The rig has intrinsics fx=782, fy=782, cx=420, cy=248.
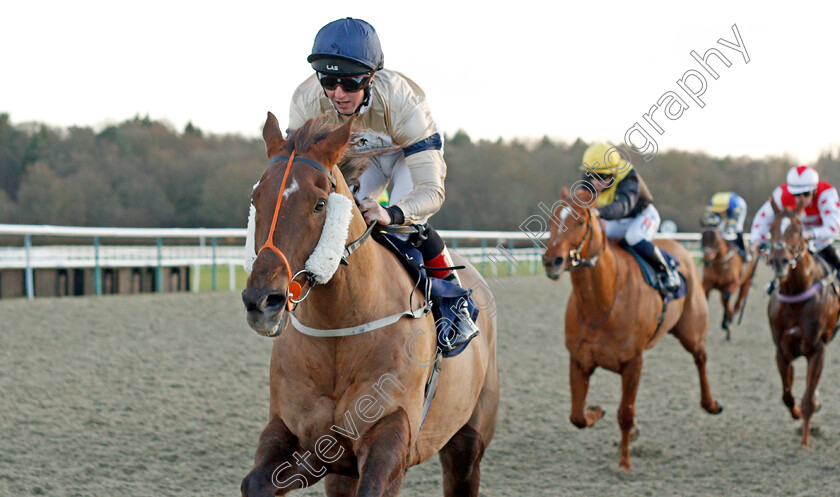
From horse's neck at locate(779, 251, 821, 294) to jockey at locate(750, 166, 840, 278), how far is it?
0.22 m

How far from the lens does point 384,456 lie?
2441mm

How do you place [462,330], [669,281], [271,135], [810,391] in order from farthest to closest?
1. [669,281]
2. [810,391]
3. [462,330]
4. [271,135]

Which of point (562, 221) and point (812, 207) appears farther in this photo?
point (812, 207)

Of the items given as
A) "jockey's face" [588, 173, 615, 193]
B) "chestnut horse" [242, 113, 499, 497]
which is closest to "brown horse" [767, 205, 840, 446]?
"jockey's face" [588, 173, 615, 193]

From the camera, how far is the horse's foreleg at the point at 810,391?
5.79 metres

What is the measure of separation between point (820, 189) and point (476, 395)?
192 inches

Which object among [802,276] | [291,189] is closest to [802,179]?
[802,276]

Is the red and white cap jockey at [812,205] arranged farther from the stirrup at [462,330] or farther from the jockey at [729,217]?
the jockey at [729,217]

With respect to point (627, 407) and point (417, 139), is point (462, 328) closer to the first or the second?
point (417, 139)

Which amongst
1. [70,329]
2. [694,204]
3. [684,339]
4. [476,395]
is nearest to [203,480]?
[476,395]

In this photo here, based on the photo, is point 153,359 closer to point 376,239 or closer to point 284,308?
point 376,239

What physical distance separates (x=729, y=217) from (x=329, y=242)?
11.8 metres

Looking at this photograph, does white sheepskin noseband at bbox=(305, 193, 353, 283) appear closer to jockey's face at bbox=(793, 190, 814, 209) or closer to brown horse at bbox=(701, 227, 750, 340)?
jockey's face at bbox=(793, 190, 814, 209)

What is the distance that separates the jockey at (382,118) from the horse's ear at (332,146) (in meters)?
0.33
